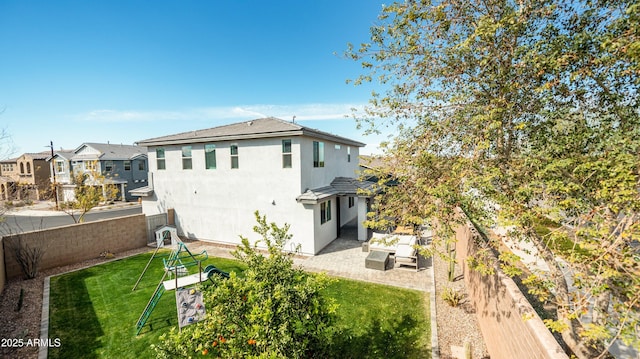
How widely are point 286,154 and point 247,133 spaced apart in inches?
97.1

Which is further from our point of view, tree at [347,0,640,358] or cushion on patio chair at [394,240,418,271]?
cushion on patio chair at [394,240,418,271]

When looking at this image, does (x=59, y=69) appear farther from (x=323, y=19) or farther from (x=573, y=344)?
(x=573, y=344)

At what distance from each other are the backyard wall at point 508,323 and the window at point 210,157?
1382 cm

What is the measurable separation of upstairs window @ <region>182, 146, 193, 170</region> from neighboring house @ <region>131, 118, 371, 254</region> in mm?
63

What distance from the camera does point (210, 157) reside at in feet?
50.1

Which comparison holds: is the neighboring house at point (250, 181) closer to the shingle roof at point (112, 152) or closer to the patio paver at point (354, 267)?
the patio paver at point (354, 267)

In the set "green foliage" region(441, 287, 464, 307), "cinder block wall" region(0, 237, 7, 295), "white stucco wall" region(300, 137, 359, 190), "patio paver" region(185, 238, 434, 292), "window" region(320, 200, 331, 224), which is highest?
"white stucco wall" region(300, 137, 359, 190)

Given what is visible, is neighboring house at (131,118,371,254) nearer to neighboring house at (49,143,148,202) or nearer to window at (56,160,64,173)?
neighboring house at (49,143,148,202)

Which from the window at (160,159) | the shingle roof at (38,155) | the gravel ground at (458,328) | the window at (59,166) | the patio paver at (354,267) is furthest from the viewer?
the shingle roof at (38,155)

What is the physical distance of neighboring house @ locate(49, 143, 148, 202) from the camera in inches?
1388

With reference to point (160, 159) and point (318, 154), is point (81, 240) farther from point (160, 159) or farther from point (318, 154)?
point (318, 154)

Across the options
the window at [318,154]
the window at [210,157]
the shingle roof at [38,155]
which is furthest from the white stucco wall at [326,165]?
the shingle roof at [38,155]

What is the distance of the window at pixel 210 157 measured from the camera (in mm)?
15125

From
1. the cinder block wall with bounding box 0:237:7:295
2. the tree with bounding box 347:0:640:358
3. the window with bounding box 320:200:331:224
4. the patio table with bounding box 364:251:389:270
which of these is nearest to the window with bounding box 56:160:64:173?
the cinder block wall with bounding box 0:237:7:295
